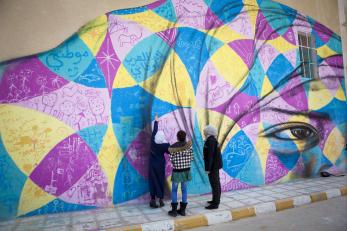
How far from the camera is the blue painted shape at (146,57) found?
6.30 metres

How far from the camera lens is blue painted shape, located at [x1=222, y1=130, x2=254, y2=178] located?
23.4 feet

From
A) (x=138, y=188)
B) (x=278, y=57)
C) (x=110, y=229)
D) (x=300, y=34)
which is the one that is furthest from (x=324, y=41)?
(x=110, y=229)

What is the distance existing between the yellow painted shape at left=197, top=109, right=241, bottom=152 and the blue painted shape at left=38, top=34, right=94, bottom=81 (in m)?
2.92

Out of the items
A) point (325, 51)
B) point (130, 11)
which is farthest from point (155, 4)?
point (325, 51)

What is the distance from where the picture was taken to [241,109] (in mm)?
7484

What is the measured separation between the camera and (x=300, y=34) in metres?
9.02

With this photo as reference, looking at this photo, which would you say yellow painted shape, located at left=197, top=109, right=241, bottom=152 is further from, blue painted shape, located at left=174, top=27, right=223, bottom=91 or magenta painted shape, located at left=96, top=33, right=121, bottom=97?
magenta painted shape, located at left=96, top=33, right=121, bottom=97

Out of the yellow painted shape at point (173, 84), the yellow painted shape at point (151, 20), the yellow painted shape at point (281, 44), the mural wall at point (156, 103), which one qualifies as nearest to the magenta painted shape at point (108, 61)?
the mural wall at point (156, 103)

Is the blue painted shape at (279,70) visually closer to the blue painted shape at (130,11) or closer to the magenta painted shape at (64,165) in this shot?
the blue painted shape at (130,11)

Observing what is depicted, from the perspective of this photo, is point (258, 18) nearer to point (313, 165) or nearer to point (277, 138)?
point (277, 138)

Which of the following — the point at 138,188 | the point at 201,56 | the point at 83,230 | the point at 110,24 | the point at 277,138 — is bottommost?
the point at 83,230

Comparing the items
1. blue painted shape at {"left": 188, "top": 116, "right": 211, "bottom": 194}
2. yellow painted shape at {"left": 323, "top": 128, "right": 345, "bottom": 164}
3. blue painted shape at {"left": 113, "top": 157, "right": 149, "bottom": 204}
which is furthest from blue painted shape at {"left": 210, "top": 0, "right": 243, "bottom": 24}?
yellow painted shape at {"left": 323, "top": 128, "right": 345, "bottom": 164}

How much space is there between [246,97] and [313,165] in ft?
11.0

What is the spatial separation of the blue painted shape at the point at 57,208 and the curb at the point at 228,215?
4.99ft
